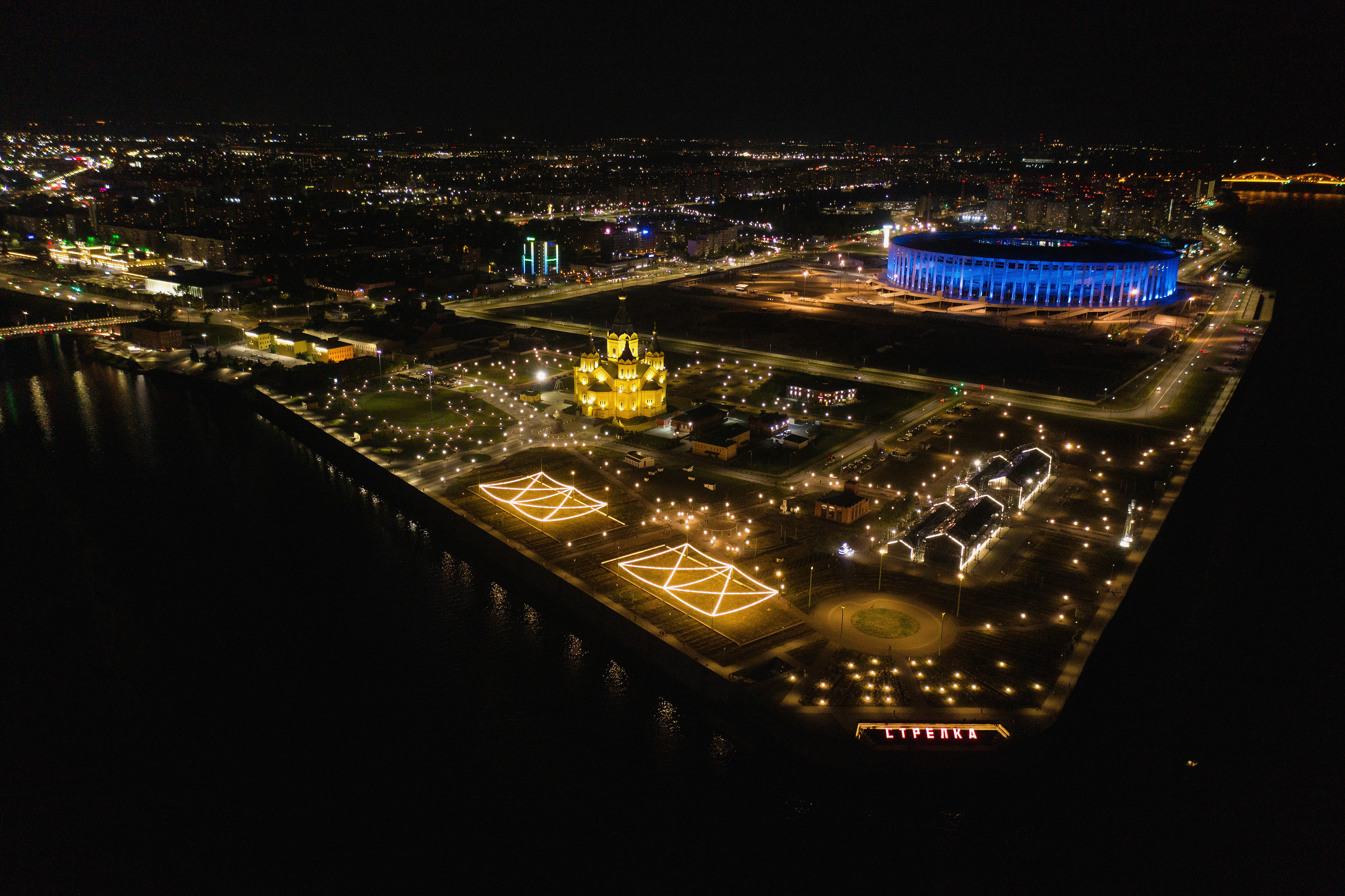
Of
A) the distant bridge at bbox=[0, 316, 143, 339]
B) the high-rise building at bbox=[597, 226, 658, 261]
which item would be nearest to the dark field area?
the high-rise building at bbox=[597, 226, 658, 261]

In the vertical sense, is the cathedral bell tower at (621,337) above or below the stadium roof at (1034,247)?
below

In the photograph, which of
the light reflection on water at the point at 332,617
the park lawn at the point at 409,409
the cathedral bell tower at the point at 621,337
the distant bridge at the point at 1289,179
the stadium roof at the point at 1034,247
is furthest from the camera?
the distant bridge at the point at 1289,179

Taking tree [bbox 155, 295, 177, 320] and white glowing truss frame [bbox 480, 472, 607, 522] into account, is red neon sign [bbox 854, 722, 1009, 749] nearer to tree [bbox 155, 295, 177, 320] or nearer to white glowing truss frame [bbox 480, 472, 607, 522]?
white glowing truss frame [bbox 480, 472, 607, 522]

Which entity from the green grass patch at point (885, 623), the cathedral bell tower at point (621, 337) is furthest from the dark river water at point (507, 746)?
the cathedral bell tower at point (621, 337)

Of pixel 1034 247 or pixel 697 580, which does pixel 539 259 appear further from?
pixel 697 580

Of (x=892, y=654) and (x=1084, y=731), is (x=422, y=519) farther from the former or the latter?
(x=1084, y=731)

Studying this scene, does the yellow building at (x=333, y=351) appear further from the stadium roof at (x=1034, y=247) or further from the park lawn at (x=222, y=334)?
the stadium roof at (x=1034, y=247)

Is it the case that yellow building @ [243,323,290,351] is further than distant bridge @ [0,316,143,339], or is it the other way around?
distant bridge @ [0,316,143,339]
